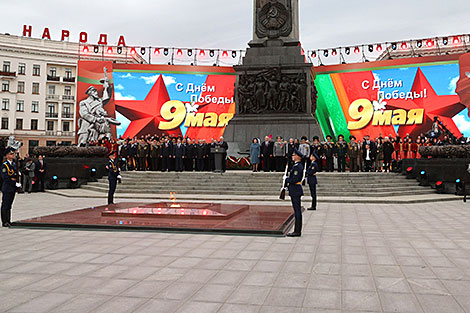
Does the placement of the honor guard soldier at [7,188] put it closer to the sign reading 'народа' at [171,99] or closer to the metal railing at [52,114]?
the sign reading 'народа' at [171,99]

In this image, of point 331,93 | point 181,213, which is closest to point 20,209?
point 181,213

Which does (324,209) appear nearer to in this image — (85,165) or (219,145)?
(219,145)

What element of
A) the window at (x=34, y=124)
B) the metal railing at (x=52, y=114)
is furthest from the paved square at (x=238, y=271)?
the metal railing at (x=52, y=114)

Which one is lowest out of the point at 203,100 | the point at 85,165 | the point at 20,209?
the point at 20,209

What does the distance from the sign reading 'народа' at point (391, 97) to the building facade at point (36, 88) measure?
30.7 meters

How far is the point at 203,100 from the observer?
35844mm

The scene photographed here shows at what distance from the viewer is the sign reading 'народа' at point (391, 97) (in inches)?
1200

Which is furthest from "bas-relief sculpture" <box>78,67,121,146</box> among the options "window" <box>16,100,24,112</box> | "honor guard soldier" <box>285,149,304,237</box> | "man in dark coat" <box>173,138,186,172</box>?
"honor guard soldier" <box>285,149,304,237</box>

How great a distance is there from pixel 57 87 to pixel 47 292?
2423 inches

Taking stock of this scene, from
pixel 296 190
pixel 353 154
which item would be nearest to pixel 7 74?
pixel 353 154

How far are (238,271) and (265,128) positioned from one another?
16.4m

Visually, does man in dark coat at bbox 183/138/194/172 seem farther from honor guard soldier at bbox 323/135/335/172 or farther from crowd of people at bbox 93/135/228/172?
honor guard soldier at bbox 323/135/335/172

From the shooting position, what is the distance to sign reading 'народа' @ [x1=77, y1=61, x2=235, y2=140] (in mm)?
35438

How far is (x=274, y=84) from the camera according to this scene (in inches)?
827
